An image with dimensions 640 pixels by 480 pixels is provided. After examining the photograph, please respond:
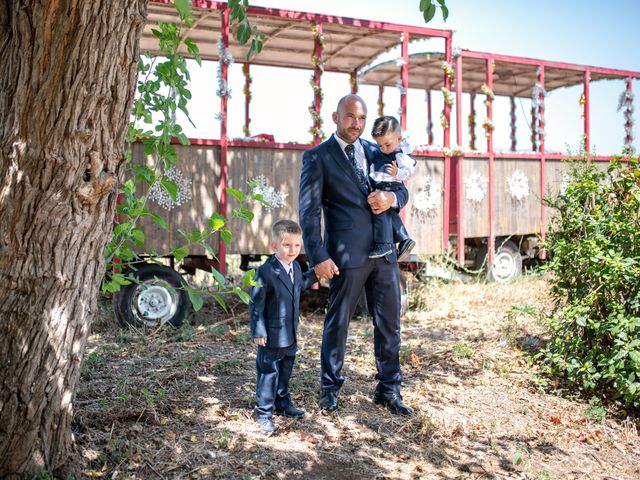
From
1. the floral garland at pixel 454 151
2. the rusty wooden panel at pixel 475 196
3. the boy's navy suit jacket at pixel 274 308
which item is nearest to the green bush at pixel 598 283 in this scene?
the boy's navy suit jacket at pixel 274 308

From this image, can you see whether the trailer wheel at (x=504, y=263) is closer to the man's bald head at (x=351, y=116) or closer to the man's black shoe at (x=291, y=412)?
the man's bald head at (x=351, y=116)

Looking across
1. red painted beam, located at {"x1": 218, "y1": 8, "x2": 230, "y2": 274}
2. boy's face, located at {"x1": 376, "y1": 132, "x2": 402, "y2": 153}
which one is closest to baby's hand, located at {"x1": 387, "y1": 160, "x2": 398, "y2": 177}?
boy's face, located at {"x1": 376, "y1": 132, "x2": 402, "y2": 153}

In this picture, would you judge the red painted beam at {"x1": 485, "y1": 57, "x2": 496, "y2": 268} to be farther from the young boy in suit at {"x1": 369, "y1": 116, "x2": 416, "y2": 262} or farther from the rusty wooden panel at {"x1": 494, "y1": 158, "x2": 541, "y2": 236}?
the young boy in suit at {"x1": 369, "y1": 116, "x2": 416, "y2": 262}

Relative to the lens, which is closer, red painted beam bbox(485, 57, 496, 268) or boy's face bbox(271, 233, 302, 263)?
boy's face bbox(271, 233, 302, 263)

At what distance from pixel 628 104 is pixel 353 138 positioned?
8515 millimetres

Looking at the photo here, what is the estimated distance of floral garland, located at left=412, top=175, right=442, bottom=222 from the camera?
848 centimetres

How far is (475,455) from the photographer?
4.18 meters

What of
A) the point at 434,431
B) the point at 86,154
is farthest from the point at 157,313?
the point at 86,154

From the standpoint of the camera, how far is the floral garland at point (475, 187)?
9.06 m

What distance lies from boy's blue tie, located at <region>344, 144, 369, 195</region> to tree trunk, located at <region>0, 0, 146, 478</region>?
65.9 inches

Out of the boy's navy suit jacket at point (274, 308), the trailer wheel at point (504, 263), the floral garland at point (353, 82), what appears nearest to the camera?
the boy's navy suit jacket at point (274, 308)

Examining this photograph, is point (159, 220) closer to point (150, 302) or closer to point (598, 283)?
point (150, 302)

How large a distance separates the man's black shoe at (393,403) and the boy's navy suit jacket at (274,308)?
98cm

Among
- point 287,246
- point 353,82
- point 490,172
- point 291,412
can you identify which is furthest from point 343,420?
point 353,82
